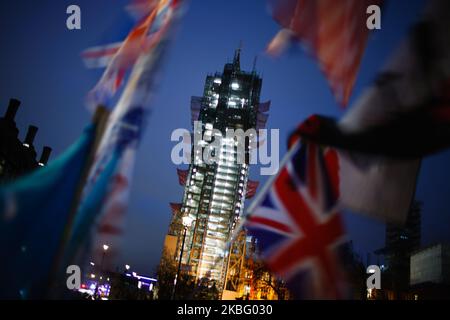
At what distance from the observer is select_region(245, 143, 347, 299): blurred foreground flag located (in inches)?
161

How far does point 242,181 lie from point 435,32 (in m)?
56.2

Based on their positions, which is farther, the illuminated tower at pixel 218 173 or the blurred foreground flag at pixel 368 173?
the illuminated tower at pixel 218 173

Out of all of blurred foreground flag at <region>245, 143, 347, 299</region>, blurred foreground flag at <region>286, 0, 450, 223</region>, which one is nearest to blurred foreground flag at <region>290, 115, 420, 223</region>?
blurred foreground flag at <region>286, 0, 450, 223</region>

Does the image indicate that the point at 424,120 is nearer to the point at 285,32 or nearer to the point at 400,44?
the point at 400,44

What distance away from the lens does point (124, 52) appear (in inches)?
262

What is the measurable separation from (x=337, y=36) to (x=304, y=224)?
135 inches

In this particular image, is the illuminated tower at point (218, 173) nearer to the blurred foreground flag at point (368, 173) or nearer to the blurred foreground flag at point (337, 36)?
the blurred foreground flag at point (337, 36)

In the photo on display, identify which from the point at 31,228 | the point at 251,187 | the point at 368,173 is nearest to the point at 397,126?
the point at 368,173

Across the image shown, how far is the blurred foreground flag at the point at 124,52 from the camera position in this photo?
6.49m

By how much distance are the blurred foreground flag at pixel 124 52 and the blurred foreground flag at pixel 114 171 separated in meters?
0.60

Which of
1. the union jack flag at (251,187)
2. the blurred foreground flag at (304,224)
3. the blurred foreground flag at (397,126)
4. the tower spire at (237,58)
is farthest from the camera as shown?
the tower spire at (237,58)

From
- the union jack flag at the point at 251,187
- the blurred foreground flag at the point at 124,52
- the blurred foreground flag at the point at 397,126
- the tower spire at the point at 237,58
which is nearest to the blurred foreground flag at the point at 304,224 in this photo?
the blurred foreground flag at the point at 397,126

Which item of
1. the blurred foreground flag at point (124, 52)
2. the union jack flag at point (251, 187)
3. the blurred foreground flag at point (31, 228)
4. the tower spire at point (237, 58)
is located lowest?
the blurred foreground flag at point (31, 228)
